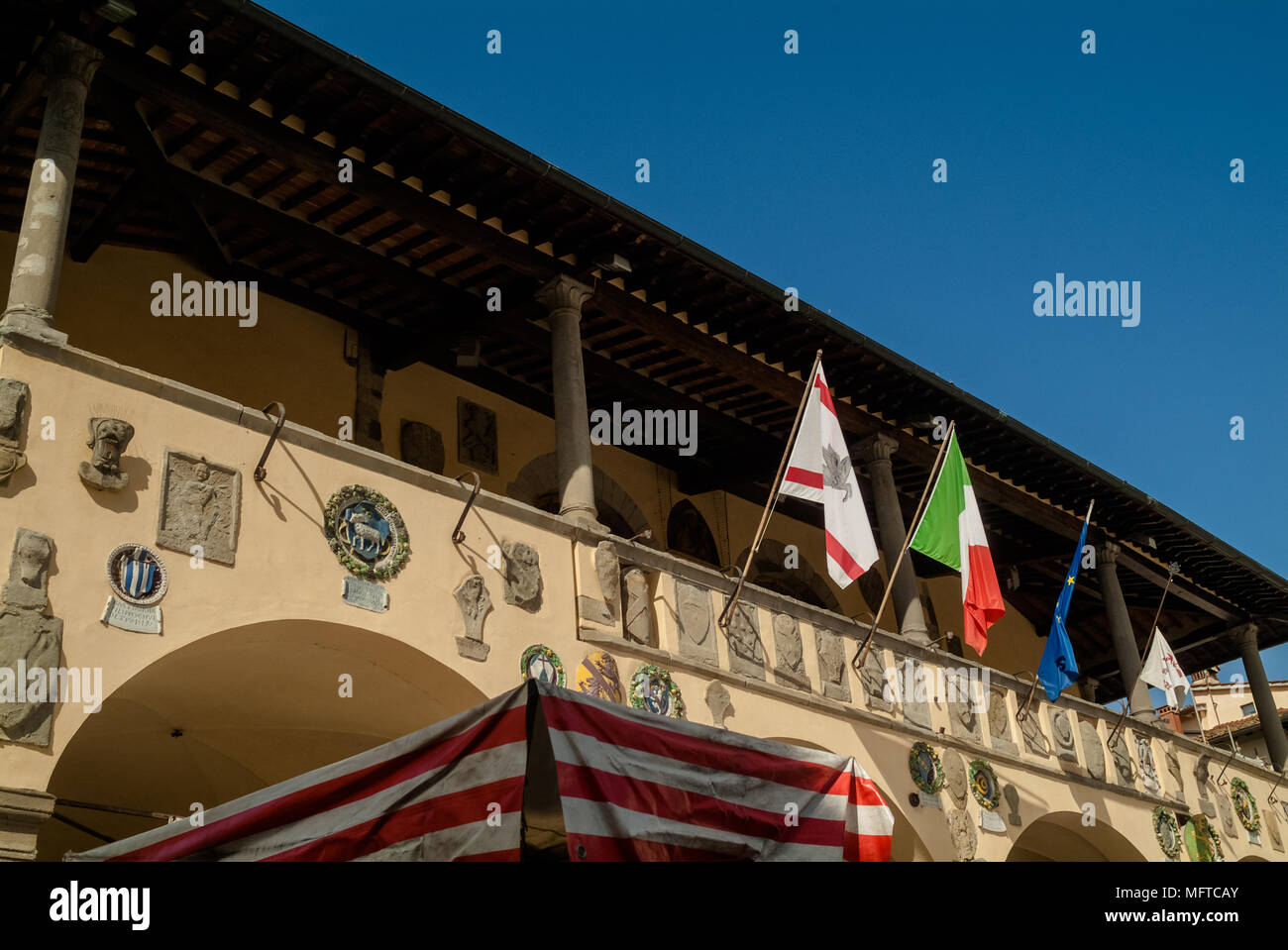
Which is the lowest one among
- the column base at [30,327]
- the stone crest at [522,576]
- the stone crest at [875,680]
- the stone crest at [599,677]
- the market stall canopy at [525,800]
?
the market stall canopy at [525,800]

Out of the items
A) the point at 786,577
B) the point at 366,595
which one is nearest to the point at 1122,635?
the point at 786,577

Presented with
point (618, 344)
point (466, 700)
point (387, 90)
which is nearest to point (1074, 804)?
point (618, 344)

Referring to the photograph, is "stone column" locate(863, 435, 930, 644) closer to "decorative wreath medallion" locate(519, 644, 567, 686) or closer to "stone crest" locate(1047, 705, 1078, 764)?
"stone crest" locate(1047, 705, 1078, 764)

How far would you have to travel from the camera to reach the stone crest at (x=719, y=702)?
9.70 meters

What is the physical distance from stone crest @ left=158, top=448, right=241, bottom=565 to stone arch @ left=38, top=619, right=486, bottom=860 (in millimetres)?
469

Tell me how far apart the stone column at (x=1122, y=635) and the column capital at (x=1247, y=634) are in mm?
3244

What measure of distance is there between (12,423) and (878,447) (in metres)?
8.21

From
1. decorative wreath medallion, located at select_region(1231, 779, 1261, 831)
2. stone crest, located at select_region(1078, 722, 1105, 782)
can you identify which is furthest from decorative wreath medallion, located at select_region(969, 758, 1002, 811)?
decorative wreath medallion, located at select_region(1231, 779, 1261, 831)

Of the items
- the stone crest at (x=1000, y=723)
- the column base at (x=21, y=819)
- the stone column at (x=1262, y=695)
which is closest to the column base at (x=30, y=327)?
the column base at (x=21, y=819)

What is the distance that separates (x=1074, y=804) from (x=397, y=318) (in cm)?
745

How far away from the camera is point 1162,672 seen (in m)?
14.7

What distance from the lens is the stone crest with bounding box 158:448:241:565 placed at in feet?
23.7

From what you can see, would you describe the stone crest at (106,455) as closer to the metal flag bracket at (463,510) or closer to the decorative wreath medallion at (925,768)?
the metal flag bracket at (463,510)
